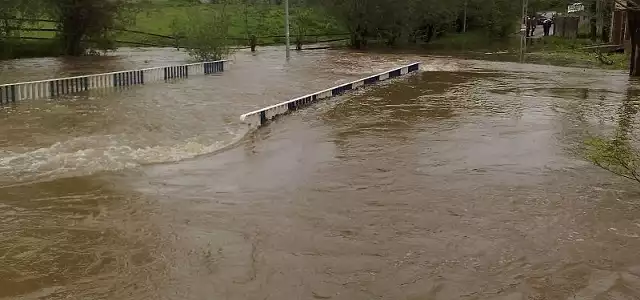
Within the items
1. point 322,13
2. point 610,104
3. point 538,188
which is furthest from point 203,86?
point 322,13

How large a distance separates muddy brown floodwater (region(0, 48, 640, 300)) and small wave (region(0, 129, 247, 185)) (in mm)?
49

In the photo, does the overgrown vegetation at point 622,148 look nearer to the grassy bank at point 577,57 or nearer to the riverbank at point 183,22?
the grassy bank at point 577,57

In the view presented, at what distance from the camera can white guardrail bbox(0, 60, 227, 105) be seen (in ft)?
54.4

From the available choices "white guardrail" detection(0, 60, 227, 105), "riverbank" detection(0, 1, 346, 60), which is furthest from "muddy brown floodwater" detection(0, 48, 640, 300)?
"riverbank" detection(0, 1, 346, 60)

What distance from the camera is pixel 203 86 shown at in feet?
67.5

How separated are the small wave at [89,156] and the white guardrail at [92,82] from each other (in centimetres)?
581

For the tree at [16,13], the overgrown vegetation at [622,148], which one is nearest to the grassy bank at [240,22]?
the tree at [16,13]

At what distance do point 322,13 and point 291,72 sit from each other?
63.9 ft

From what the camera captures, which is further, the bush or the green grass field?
the green grass field

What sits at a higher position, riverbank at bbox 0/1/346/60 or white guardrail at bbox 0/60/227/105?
riverbank at bbox 0/1/346/60

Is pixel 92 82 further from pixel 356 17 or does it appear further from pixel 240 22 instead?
pixel 240 22

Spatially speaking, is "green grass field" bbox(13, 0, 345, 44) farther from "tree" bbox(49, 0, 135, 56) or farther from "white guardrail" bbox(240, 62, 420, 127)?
"white guardrail" bbox(240, 62, 420, 127)

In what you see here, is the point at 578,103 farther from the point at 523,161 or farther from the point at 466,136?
the point at 523,161

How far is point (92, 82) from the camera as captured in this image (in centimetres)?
1934
